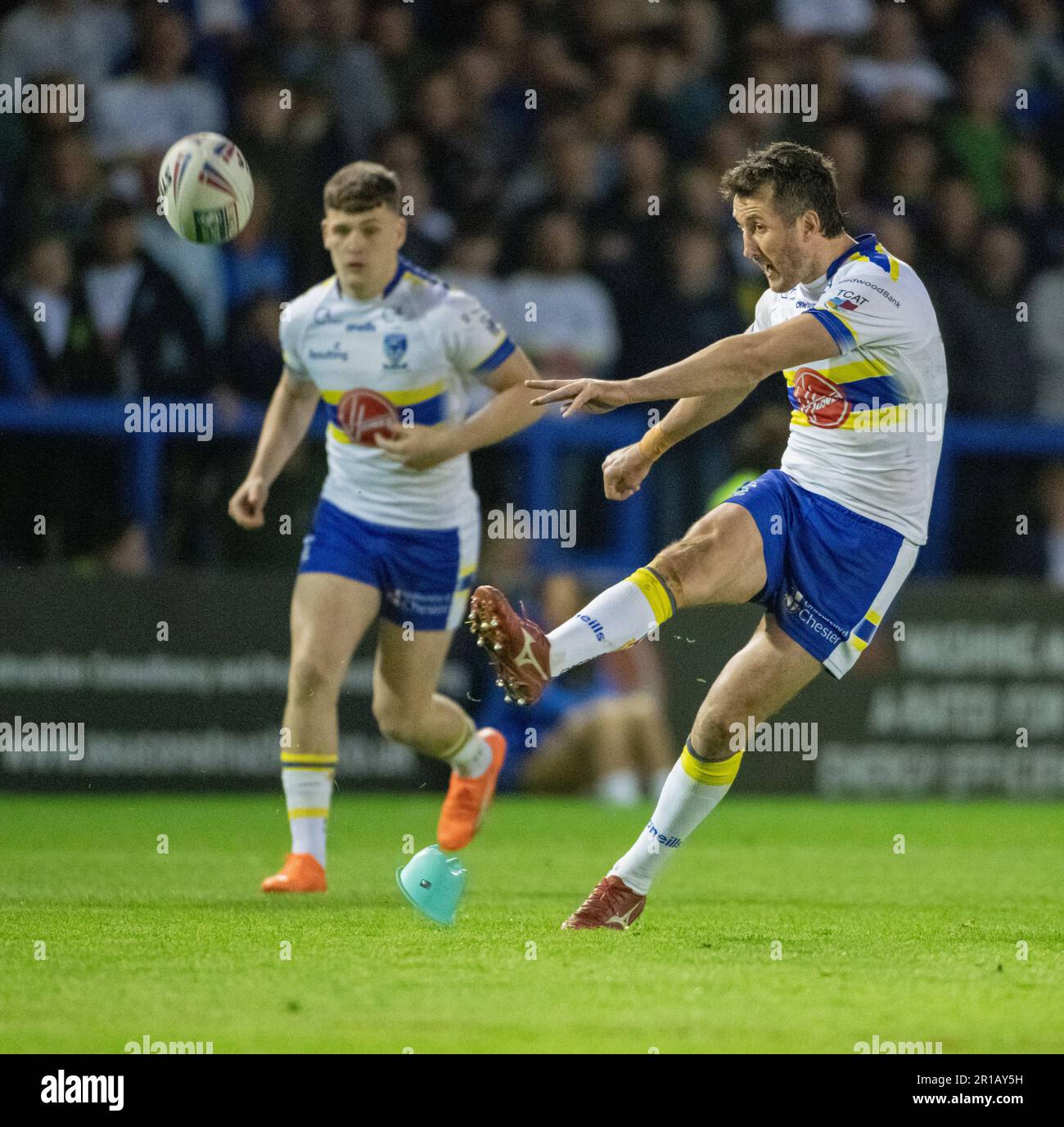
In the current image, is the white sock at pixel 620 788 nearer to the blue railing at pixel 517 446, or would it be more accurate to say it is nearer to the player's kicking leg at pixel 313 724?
the blue railing at pixel 517 446

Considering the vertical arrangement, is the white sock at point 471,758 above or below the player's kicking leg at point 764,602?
below

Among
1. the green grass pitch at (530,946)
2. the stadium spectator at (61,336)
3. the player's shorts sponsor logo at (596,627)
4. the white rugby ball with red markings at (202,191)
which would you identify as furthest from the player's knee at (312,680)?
the stadium spectator at (61,336)

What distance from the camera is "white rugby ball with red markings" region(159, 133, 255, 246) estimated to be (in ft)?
26.6

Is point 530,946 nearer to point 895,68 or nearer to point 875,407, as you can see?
point 875,407

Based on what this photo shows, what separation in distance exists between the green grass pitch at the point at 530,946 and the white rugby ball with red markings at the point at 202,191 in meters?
2.73

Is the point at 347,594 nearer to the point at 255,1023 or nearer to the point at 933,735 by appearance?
the point at 255,1023

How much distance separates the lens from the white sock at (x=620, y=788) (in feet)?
39.6

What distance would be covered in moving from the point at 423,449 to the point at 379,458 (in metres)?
Answer: 0.51

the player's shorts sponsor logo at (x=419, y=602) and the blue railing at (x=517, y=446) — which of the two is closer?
the player's shorts sponsor logo at (x=419, y=602)

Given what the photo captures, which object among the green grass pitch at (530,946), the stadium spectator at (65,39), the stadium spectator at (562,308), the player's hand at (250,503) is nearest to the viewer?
the green grass pitch at (530,946)

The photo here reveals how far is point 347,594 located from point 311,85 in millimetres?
6874

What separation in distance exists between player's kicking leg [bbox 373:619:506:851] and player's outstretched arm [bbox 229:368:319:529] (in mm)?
747

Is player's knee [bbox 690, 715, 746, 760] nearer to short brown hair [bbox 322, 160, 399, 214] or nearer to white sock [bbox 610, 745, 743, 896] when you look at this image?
white sock [bbox 610, 745, 743, 896]

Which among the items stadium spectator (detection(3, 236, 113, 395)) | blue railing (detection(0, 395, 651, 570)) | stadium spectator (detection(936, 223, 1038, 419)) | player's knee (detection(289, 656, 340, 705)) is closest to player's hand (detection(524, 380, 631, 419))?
player's knee (detection(289, 656, 340, 705))
